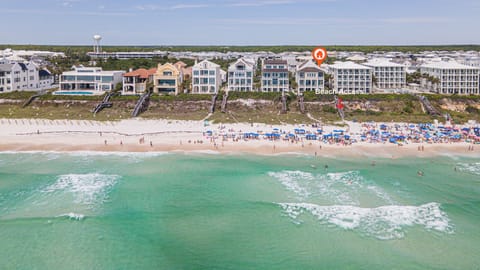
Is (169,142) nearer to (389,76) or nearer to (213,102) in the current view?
(213,102)

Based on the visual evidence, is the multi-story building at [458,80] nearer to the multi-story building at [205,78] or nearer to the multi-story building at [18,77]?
the multi-story building at [205,78]

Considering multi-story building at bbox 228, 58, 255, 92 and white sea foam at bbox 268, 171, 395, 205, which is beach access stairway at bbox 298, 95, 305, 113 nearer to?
multi-story building at bbox 228, 58, 255, 92

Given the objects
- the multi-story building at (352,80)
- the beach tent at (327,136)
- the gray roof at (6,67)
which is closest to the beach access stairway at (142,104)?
the gray roof at (6,67)

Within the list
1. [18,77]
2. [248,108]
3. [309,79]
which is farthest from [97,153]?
[309,79]

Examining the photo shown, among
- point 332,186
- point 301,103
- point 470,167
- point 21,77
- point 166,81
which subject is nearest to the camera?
point 332,186

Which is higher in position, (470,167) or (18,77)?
(18,77)

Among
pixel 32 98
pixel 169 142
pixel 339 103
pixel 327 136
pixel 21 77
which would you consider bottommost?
pixel 169 142

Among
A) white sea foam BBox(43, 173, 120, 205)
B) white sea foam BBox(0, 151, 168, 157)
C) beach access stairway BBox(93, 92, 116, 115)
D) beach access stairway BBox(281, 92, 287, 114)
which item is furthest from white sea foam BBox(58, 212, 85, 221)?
beach access stairway BBox(281, 92, 287, 114)
